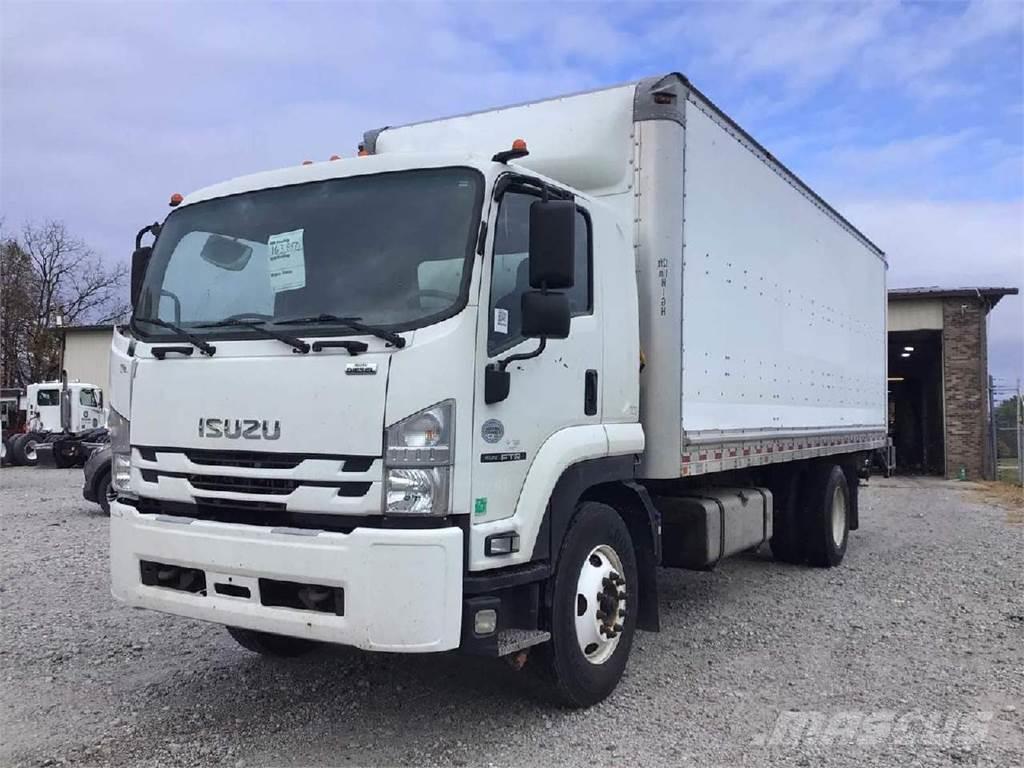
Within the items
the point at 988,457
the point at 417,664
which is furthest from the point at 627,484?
the point at 988,457

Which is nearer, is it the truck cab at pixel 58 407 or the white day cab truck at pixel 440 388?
the white day cab truck at pixel 440 388

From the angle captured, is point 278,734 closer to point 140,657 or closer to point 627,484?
point 140,657

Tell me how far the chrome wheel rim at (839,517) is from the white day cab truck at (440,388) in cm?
397

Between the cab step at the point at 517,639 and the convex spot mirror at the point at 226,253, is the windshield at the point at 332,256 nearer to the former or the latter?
the convex spot mirror at the point at 226,253

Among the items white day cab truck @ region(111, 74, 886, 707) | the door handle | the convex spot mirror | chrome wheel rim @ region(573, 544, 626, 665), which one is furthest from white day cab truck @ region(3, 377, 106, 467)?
the door handle

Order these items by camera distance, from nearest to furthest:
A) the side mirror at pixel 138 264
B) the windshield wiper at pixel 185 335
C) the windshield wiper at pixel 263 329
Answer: the windshield wiper at pixel 263 329
the windshield wiper at pixel 185 335
the side mirror at pixel 138 264

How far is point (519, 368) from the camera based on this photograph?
4.02 meters

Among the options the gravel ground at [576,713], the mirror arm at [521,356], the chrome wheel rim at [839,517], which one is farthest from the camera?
the chrome wheel rim at [839,517]

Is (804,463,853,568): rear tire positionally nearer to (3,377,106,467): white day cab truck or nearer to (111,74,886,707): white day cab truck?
(111,74,886,707): white day cab truck

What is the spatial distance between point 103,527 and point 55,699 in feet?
26.4

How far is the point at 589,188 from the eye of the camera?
520 centimetres

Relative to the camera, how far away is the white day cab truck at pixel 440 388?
11.8ft

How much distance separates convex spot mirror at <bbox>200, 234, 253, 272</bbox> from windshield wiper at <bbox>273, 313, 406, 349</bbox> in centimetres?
53

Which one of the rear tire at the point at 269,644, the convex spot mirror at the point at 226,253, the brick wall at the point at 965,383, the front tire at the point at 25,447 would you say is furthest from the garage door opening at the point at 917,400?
the front tire at the point at 25,447
